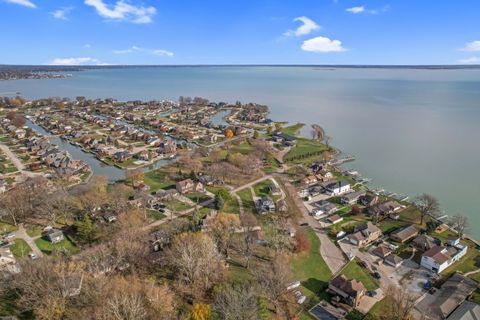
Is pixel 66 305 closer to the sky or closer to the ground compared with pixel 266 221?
closer to the sky

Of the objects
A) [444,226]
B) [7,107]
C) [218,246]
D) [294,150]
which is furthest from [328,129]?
[7,107]

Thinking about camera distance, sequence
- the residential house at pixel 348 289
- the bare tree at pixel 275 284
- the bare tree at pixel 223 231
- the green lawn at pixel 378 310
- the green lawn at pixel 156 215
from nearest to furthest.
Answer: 1. the green lawn at pixel 378 310
2. the bare tree at pixel 275 284
3. the residential house at pixel 348 289
4. the bare tree at pixel 223 231
5. the green lawn at pixel 156 215

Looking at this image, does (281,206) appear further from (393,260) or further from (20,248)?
(20,248)

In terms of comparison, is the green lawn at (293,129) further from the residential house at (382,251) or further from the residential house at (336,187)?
the residential house at (382,251)

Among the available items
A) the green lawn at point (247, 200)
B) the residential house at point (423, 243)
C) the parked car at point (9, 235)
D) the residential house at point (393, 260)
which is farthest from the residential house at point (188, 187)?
the residential house at point (423, 243)

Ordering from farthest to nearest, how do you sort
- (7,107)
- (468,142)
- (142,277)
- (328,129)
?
1. (7,107)
2. (328,129)
3. (468,142)
4. (142,277)

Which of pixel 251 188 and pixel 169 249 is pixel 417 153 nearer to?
pixel 251 188

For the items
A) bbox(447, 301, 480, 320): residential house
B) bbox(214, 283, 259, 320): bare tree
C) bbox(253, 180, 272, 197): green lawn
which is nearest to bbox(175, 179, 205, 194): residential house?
bbox(253, 180, 272, 197): green lawn
